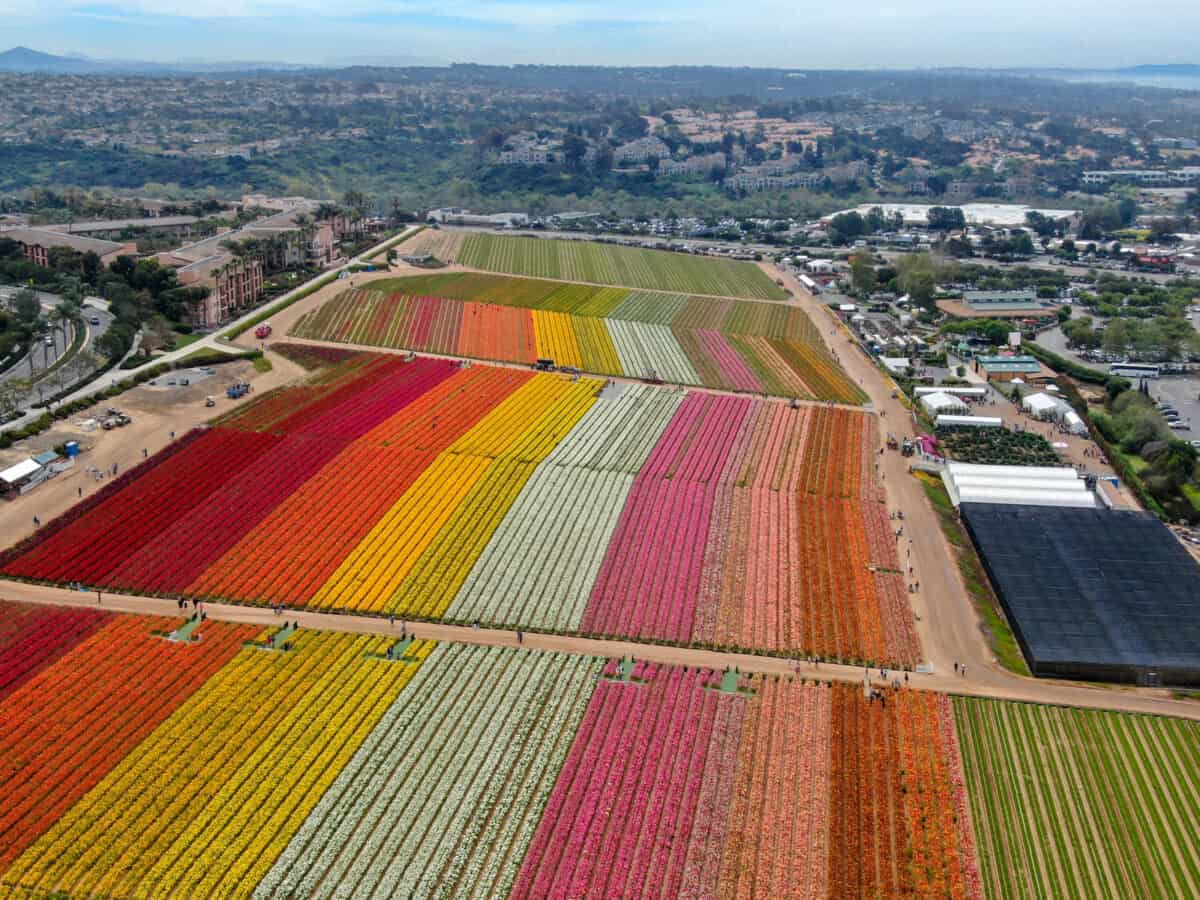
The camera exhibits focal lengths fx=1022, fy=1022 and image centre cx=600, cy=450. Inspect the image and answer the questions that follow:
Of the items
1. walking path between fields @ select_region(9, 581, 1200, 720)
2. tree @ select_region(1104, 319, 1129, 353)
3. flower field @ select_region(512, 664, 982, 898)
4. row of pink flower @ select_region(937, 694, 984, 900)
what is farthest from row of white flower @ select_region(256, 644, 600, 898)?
tree @ select_region(1104, 319, 1129, 353)

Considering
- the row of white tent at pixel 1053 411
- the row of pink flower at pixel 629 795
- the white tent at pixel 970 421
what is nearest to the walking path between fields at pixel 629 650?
the row of pink flower at pixel 629 795

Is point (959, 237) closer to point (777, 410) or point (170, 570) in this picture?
point (777, 410)

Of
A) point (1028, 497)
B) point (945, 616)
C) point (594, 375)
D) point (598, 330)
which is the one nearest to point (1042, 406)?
point (1028, 497)

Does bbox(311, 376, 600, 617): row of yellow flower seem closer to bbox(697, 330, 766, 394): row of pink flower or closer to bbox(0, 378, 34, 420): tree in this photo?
bbox(697, 330, 766, 394): row of pink flower

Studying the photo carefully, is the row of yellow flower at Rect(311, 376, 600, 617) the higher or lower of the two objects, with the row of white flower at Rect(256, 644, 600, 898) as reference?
lower

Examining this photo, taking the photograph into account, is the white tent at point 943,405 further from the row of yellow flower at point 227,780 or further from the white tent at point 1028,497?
the row of yellow flower at point 227,780

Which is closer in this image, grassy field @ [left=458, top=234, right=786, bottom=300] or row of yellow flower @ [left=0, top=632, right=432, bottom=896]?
row of yellow flower @ [left=0, top=632, right=432, bottom=896]

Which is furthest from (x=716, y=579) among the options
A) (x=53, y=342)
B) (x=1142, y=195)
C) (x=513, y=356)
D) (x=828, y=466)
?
(x=1142, y=195)

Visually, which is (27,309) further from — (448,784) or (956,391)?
(956,391)
